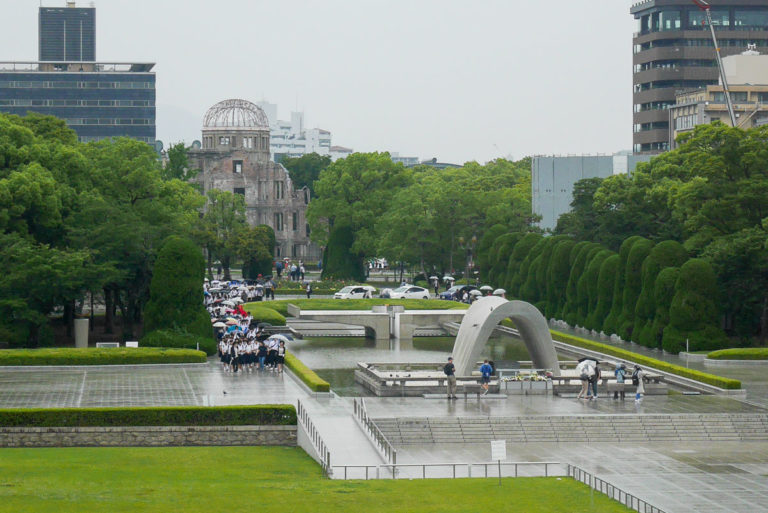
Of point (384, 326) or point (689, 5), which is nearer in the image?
point (384, 326)

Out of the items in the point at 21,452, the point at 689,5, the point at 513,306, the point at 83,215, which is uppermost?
the point at 689,5

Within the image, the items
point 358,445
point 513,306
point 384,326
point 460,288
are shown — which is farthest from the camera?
point 460,288

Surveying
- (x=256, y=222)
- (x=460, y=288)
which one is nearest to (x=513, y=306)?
(x=460, y=288)

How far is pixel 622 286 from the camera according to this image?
72.2 meters

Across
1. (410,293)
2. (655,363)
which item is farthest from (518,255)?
(655,363)

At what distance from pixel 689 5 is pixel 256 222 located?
2137 inches

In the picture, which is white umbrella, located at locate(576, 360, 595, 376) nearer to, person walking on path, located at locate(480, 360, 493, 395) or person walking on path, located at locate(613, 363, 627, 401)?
person walking on path, located at locate(613, 363, 627, 401)

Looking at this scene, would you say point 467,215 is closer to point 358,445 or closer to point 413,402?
point 413,402

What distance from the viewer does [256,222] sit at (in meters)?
148

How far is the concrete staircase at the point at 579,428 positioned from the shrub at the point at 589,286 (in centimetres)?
2994

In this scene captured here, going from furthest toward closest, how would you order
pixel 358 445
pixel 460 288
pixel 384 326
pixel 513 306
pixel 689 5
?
pixel 689 5 < pixel 460 288 < pixel 384 326 < pixel 513 306 < pixel 358 445

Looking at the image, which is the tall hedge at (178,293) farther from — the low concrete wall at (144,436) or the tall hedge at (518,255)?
the tall hedge at (518,255)

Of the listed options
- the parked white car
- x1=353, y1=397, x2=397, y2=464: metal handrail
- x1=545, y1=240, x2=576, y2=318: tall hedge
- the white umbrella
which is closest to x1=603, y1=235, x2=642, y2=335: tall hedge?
x1=545, y1=240, x2=576, y2=318: tall hedge

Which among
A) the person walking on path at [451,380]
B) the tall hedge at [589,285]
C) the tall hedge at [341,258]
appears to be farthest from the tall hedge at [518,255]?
the person walking on path at [451,380]
